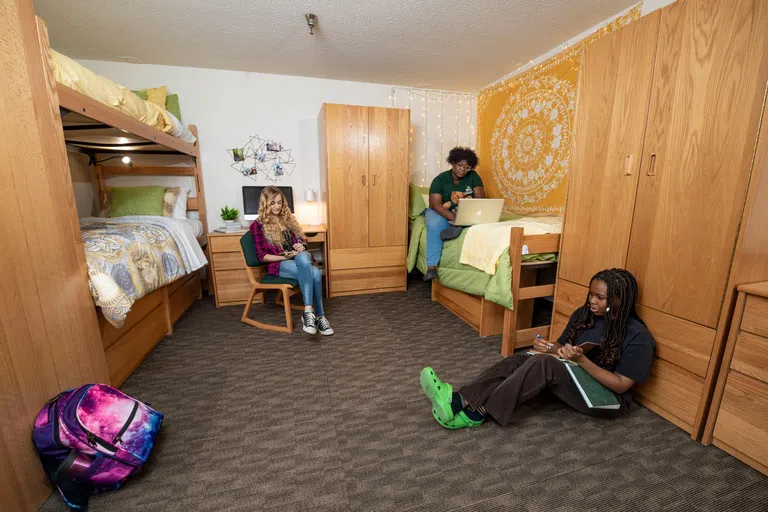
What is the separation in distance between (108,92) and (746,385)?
316 centimetres

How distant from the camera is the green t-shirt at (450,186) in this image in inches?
117

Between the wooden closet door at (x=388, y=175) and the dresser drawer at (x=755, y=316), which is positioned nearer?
the dresser drawer at (x=755, y=316)

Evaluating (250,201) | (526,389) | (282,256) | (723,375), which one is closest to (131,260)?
(282,256)

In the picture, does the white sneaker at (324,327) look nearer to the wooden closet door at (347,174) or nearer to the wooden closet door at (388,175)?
the wooden closet door at (347,174)

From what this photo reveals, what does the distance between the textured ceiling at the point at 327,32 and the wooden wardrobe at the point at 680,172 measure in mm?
1070

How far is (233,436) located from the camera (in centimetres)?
137

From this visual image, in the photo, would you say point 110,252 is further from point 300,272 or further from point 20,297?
point 300,272

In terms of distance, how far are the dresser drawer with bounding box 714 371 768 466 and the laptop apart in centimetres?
151

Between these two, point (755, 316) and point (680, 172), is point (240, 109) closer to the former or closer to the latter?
point (680, 172)

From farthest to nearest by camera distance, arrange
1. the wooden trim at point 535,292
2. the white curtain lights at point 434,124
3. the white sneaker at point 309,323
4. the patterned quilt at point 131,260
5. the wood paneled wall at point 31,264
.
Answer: the white curtain lights at point 434,124 → the white sneaker at point 309,323 → the wooden trim at point 535,292 → the patterned quilt at point 131,260 → the wood paneled wall at point 31,264

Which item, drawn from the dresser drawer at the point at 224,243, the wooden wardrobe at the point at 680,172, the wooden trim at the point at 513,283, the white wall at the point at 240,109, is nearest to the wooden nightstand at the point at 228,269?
the dresser drawer at the point at 224,243

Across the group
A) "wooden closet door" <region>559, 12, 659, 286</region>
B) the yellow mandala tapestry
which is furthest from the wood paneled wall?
the yellow mandala tapestry

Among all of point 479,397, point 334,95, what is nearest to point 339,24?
point 334,95

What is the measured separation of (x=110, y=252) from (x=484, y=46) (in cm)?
300
